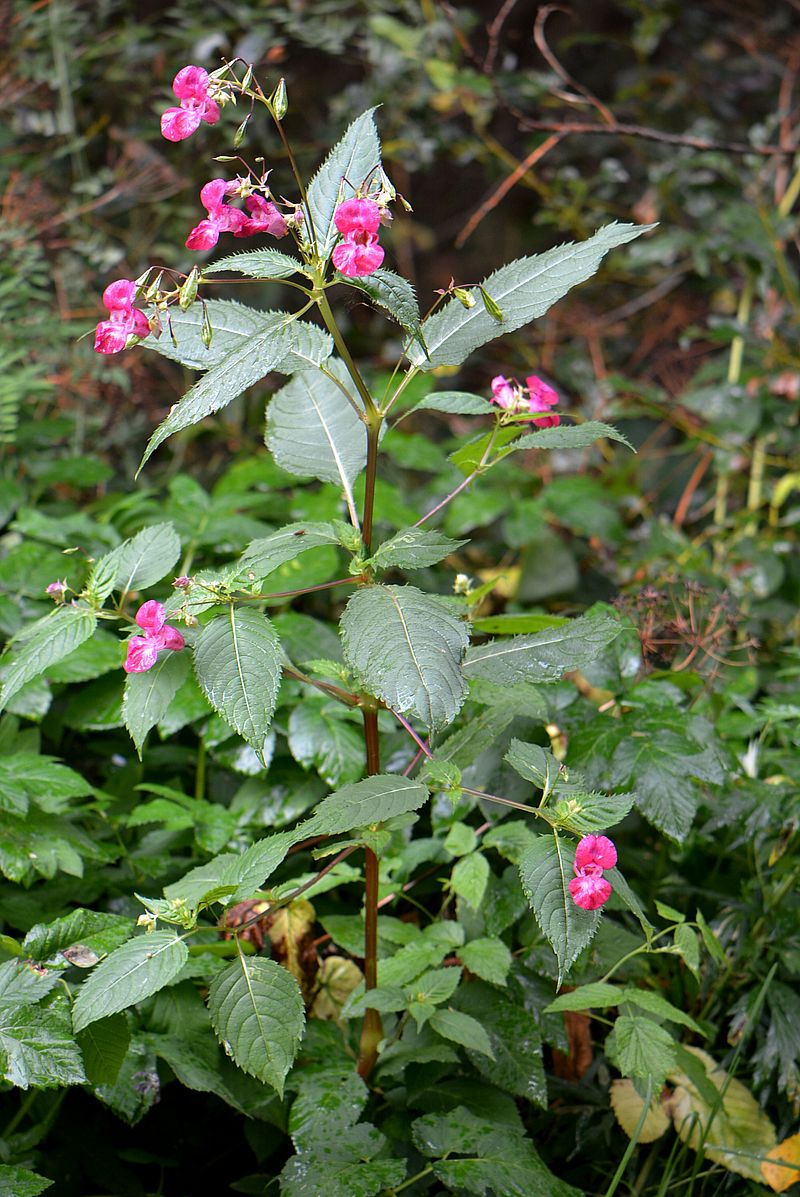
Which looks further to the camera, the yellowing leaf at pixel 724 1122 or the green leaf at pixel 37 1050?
the yellowing leaf at pixel 724 1122

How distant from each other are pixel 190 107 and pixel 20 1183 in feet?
2.85

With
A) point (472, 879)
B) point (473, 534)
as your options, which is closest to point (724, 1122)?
point (472, 879)

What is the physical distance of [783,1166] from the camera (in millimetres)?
1063

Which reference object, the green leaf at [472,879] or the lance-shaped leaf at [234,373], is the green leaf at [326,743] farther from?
the lance-shaped leaf at [234,373]

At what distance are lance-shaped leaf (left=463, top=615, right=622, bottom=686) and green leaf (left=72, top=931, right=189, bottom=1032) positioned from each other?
13.5 inches

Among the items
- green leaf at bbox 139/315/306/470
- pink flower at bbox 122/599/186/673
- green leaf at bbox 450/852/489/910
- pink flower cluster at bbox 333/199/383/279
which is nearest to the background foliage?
green leaf at bbox 450/852/489/910

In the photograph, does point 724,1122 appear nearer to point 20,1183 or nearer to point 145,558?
point 20,1183

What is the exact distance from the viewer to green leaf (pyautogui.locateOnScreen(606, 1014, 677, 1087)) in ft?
3.01

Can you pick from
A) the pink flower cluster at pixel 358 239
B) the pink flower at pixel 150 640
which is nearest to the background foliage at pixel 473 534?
the pink flower at pixel 150 640

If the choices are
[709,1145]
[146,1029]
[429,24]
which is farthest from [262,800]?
[429,24]

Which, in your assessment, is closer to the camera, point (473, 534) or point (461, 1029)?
point (461, 1029)

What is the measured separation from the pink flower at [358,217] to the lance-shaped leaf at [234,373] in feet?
0.27

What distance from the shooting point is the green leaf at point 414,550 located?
0.84 m

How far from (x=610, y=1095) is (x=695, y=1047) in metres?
0.14
